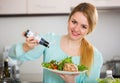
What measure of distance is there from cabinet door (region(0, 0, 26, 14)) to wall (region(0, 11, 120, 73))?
19 centimetres

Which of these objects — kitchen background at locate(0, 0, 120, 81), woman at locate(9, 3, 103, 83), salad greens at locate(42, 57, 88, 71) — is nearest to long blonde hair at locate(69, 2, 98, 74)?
woman at locate(9, 3, 103, 83)

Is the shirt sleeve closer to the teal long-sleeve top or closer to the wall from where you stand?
the teal long-sleeve top

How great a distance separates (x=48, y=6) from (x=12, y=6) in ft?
0.94

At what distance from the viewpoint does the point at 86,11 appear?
1414 millimetres

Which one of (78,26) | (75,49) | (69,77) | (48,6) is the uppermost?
(48,6)

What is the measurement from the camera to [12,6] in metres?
2.19

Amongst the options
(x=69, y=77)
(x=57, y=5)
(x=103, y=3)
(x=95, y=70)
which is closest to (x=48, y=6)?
(x=57, y=5)

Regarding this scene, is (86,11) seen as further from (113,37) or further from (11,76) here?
(113,37)

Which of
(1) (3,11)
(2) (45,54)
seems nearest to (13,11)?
(1) (3,11)

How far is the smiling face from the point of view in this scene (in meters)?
1.39

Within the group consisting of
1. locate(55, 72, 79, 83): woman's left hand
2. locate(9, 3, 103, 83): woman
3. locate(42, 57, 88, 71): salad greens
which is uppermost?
locate(9, 3, 103, 83): woman

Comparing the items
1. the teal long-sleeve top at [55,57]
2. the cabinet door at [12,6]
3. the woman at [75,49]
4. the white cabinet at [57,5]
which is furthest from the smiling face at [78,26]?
the cabinet door at [12,6]

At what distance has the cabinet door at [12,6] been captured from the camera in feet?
7.14

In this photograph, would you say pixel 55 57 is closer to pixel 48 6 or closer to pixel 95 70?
pixel 95 70
